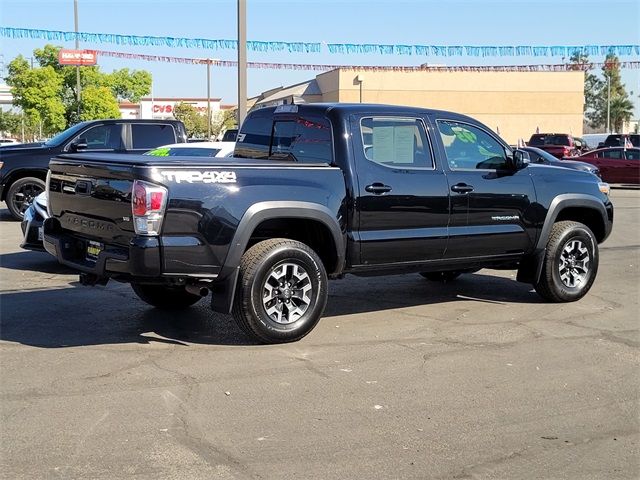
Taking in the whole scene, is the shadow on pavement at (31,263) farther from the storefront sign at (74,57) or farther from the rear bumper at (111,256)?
the storefront sign at (74,57)

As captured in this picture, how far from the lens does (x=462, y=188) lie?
724 centimetres

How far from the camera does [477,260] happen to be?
24.7 feet

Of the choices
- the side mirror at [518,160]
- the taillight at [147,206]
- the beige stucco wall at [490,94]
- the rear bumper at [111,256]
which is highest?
the beige stucco wall at [490,94]

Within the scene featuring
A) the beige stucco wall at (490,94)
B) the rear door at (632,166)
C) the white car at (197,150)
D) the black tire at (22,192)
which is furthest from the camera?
the beige stucco wall at (490,94)

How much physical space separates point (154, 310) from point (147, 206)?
2186mm

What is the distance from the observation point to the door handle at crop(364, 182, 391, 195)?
667 cm

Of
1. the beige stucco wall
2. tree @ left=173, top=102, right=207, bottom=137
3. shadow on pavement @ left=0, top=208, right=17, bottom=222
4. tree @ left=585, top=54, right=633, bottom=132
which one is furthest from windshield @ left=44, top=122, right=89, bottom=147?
tree @ left=585, top=54, right=633, bottom=132

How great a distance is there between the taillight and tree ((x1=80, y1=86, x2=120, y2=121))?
47.0 m

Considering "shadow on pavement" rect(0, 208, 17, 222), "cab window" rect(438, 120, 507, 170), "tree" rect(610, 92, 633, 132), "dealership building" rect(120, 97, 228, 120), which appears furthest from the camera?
"tree" rect(610, 92, 633, 132)

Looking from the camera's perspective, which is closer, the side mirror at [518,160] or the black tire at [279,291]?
the black tire at [279,291]

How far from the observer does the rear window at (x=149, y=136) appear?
14383 mm

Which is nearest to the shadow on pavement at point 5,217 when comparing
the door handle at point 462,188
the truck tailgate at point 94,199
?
the truck tailgate at point 94,199

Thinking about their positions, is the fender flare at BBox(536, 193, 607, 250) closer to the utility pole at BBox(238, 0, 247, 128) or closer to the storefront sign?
the utility pole at BBox(238, 0, 247, 128)

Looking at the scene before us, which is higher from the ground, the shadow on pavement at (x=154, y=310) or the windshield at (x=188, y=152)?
the windshield at (x=188, y=152)
